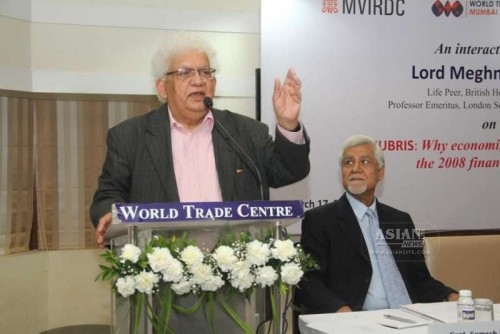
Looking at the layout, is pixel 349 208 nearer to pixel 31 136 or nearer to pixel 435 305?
pixel 435 305

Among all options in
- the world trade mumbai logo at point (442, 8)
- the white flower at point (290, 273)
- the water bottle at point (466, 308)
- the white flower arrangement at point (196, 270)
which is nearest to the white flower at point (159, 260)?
the white flower arrangement at point (196, 270)

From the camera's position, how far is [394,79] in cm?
421

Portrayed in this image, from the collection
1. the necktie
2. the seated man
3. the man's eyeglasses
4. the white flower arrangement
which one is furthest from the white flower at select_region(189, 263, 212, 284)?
the necktie

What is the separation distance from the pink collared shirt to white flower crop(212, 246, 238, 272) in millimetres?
728

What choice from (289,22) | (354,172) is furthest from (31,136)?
(354,172)

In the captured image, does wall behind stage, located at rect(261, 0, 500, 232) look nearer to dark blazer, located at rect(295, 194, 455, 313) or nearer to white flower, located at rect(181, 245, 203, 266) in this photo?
dark blazer, located at rect(295, 194, 455, 313)

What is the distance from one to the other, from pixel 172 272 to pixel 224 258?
155mm

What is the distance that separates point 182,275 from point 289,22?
2.41 meters

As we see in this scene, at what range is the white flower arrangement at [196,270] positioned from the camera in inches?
77.1

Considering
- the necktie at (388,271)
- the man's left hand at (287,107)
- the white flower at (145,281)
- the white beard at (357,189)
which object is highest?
the man's left hand at (287,107)

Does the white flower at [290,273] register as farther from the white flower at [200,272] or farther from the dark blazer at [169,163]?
the dark blazer at [169,163]

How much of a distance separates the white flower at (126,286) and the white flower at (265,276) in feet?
1.18

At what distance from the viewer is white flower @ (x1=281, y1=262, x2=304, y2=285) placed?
6.74 ft

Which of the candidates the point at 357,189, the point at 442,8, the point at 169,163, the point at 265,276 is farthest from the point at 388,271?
the point at 442,8
